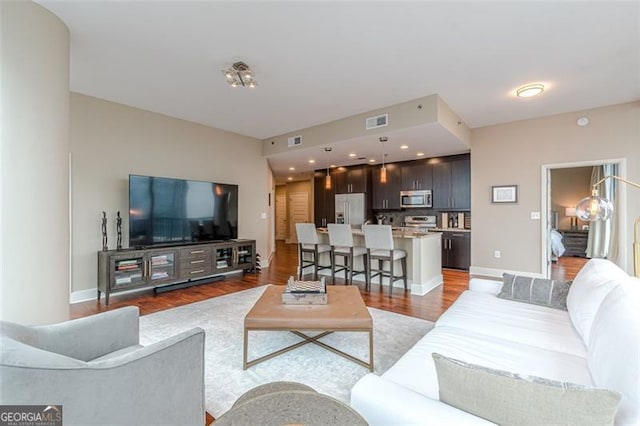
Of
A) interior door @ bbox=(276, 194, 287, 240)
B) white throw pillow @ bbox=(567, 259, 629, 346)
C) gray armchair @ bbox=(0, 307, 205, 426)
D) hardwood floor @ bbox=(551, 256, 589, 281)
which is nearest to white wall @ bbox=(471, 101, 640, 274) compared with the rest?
hardwood floor @ bbox=(551, 256, 589, 281)

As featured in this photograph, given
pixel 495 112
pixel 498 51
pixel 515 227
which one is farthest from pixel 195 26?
pixel 515 227

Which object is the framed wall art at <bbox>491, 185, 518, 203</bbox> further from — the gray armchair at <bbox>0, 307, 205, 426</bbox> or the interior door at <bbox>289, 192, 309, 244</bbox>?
the interior door at <bbox>289, 192, 309, 244</bbox>

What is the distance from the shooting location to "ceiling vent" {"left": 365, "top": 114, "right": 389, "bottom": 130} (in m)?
4.25

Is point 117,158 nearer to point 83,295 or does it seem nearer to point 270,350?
point 83,295

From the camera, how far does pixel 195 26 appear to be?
8.03ft

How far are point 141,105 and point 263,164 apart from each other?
252 centimetres

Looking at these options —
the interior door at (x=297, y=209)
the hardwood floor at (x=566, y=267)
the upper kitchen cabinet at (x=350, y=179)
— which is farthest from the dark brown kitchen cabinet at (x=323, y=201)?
the hardwood floor at (x=566, y=267)

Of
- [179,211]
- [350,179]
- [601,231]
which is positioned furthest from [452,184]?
[179,211]

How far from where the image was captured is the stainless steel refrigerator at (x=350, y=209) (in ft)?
23.7

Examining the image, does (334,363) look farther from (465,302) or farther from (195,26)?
(195,26)

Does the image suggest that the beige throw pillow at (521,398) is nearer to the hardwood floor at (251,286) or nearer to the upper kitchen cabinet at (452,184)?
the hardwood floor at (251,286)

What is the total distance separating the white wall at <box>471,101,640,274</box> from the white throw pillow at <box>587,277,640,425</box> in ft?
13.8

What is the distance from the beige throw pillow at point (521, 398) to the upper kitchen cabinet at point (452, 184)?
566 cm

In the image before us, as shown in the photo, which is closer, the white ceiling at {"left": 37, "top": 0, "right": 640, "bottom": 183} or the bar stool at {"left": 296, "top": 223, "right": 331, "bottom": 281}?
the white ceiling at {"left": 37, "top": 0, "right": 640, "bottom": 183}
